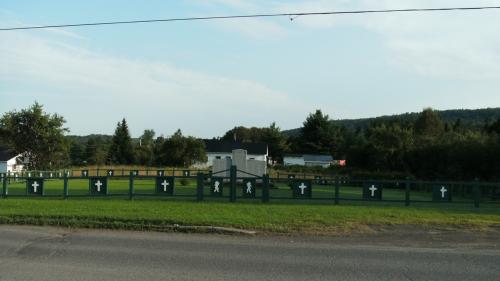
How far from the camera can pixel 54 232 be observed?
13711 millimetres

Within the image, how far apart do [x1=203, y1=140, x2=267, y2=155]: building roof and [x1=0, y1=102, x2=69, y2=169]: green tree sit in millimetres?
39848

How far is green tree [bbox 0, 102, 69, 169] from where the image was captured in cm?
6412

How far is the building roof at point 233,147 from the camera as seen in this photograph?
331ft

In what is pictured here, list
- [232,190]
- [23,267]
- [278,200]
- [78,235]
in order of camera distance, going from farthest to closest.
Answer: [278,200] → [232,190] → [78,235] → [23,267]

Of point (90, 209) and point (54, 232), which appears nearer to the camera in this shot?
point (54, 232)

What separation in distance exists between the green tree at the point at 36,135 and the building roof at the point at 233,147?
39.8m

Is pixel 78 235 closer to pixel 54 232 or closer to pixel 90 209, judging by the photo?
pixel 54 232

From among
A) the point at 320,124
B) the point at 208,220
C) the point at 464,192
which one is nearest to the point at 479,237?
the point at 208,220

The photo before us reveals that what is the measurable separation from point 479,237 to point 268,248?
5.81m

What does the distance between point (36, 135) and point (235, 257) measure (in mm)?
59237

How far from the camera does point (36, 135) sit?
64188 mm

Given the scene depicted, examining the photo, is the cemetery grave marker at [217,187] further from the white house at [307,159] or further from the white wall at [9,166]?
the white house at [307,159]

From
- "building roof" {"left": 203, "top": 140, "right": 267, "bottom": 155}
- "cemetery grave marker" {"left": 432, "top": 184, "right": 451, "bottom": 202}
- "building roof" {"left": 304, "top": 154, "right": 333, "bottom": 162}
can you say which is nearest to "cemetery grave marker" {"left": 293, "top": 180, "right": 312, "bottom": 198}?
"cemetery grave marker" {"left": 432, "top": 184, "right": 451, "bottom": 202}

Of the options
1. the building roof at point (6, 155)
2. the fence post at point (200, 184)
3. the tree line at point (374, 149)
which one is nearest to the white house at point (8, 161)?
the building roof at point (6, 155)
